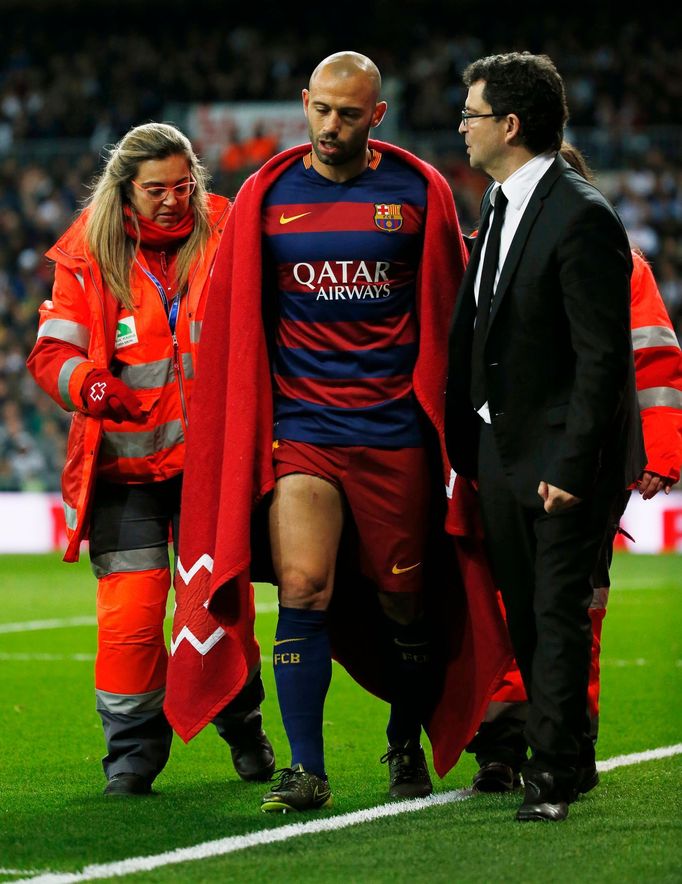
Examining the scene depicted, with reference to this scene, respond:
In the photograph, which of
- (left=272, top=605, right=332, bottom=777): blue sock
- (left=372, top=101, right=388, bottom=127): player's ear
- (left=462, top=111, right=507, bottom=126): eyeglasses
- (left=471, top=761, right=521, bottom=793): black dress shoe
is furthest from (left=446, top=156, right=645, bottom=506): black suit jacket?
(left=471, top=761, right=521, bottom=793): black dress shoe

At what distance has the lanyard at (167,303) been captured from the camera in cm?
507

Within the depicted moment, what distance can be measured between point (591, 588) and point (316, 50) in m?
19.6

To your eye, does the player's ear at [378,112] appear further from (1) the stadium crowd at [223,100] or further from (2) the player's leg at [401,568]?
(1) the stadium crowd at [223,100]

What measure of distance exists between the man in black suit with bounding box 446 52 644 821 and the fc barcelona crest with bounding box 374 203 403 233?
0.29 metres

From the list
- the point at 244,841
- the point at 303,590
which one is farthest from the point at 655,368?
the point at 244,841

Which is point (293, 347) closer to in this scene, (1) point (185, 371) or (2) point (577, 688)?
Answer: (1) point (185, 371)

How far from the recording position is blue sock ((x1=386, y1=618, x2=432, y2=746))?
4.84m

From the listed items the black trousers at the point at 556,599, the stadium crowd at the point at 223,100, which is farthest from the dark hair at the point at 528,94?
the stadium crowd at the point at 223,100

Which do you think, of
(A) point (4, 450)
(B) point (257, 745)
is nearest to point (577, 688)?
(B) point (257, 745)

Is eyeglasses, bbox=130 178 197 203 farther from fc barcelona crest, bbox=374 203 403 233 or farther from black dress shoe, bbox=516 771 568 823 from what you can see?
black dress shoe, bbox=516 771 568 823

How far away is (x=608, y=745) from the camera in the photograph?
5785mm

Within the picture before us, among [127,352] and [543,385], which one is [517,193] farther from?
[127,352]

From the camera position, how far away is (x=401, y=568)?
15.3 ft

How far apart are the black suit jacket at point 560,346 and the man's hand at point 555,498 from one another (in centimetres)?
2
